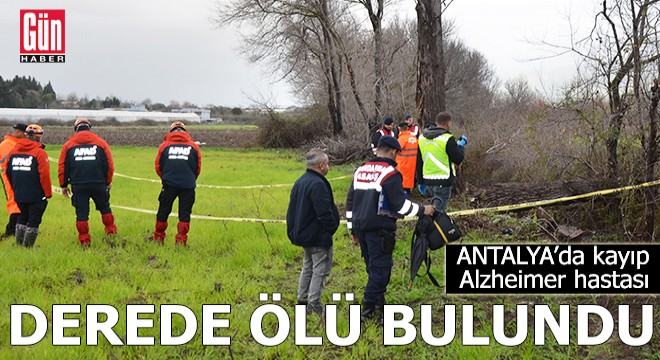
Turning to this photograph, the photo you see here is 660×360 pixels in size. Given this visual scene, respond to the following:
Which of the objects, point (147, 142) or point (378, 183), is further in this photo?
point (147, 142)

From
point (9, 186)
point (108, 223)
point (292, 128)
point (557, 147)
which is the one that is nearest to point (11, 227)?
point (9, 186)

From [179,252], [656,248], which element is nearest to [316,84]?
[179,252]

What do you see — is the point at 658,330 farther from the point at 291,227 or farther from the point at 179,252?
the point at 179,252

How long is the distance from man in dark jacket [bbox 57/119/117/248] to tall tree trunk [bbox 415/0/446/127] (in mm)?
6635

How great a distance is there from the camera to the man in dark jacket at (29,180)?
8031mm

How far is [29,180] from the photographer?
8.04m

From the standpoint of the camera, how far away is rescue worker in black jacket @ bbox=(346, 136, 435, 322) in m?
5.16

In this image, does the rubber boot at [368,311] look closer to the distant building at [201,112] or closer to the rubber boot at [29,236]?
the rubber boot at [29,236]

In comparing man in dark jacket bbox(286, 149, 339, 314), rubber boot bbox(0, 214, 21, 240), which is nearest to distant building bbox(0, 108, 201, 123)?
rubber boot bbox(0, 214, 21, 240)

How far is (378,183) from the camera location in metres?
5.21

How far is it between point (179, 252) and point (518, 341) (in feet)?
16.4

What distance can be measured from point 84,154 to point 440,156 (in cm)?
523

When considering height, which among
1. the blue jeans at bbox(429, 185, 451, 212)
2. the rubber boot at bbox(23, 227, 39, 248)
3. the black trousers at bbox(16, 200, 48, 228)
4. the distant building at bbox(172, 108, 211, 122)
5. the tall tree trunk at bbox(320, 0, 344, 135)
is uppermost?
the distant building at bbox(172, 108, 211, 122)

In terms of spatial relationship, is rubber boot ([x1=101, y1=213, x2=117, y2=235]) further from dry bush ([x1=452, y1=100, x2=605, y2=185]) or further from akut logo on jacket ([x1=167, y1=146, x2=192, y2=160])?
dry bush ([x1=452, y1=100, x2=605, y2=185])
